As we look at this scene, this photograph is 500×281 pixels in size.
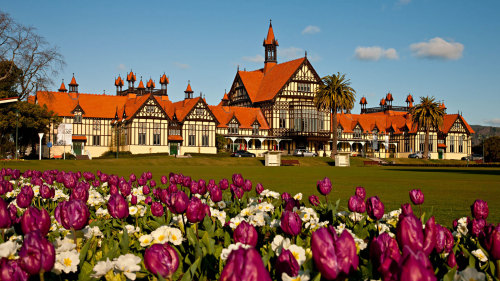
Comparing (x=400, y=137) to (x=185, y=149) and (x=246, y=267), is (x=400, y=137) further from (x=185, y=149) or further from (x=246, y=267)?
(x=246, y=267)

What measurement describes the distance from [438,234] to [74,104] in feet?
236

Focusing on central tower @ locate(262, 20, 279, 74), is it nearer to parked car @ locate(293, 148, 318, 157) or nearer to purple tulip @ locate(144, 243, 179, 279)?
parked car @ locate(293, 148, 318, 157)

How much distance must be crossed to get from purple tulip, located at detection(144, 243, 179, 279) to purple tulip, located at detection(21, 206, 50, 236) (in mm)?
1206

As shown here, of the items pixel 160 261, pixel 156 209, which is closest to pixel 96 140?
pixel 156 209

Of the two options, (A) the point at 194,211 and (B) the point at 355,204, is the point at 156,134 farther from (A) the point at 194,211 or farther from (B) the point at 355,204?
(A) the point at 194,211

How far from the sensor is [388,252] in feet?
8.35

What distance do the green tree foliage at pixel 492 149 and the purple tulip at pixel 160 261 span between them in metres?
99.9

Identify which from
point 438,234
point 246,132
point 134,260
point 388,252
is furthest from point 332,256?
point 246,132

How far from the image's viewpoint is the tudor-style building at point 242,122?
66562 millimetres

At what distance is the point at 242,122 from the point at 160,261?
7234 centimetres

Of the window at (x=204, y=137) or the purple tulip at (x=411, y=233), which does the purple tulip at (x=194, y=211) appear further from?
the window at (x=204, y=137)

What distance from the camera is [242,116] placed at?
249ft

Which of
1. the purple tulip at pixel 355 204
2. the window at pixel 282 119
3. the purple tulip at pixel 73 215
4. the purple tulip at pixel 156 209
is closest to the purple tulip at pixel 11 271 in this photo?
the purple tulip at pixel 73 215

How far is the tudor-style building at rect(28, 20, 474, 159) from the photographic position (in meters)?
66.6
